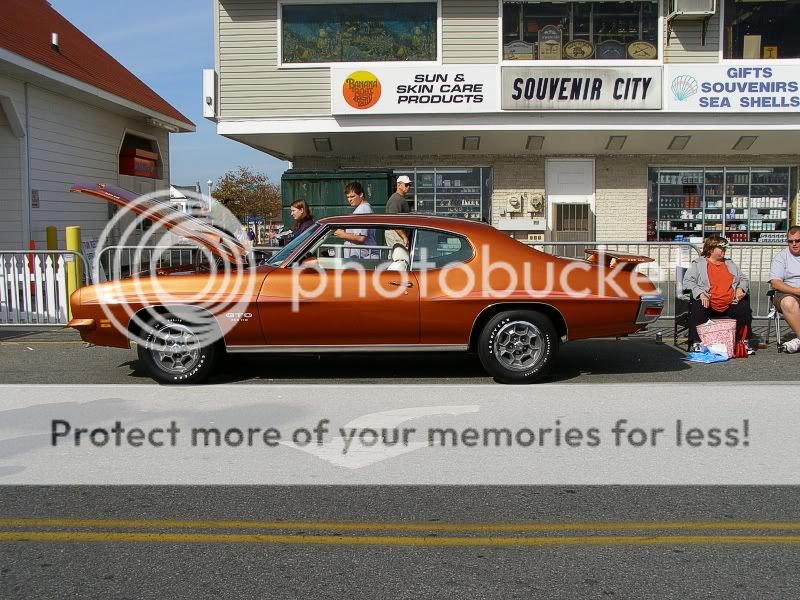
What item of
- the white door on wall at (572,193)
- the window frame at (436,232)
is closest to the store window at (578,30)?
the white door on wall at (572,193)

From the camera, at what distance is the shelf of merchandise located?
17609mm

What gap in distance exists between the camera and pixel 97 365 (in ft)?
29.4

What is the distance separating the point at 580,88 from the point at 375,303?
10.1m

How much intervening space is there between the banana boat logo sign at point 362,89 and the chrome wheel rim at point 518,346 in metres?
9.57

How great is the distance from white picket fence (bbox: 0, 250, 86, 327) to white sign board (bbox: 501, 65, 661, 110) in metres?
8.82

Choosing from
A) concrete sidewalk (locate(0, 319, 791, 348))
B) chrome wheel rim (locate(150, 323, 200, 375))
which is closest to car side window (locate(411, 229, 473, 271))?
chrome wheel rim (locate(150, 323, 200, 375))

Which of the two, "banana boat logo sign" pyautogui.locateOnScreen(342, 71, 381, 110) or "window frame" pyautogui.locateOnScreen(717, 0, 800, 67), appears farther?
"banana boat logo sign" pyautogui.locateOnScreen(342, 71, 381, 110)

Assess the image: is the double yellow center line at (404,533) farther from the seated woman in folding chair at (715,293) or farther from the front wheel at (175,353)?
the seated woman in folding chair at (715,293)

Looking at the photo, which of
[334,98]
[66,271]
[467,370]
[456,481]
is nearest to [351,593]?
[456,481]

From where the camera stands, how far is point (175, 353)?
7.74m

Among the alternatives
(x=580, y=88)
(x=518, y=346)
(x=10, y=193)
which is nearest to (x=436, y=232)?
(x=518, y=346)

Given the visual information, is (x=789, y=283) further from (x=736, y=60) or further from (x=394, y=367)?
(x=736, y=60)

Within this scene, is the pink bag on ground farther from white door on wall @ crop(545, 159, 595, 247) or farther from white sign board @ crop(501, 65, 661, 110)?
white door on wall @ crop(545, 159, 595, 247)

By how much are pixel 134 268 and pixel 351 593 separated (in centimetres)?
888
